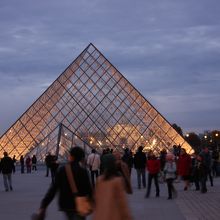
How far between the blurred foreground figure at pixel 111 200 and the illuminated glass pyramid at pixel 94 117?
42777 millimetres

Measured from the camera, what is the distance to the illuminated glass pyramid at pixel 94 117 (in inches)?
2035

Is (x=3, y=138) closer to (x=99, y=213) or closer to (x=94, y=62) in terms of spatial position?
(x=94, y=62)

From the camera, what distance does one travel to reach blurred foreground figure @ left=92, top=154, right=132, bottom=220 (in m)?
6.71

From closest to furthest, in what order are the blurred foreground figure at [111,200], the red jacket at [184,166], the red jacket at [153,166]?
the blurred foreground figure at [111,200] → the red jacket at [153,166] → the red jacket at [184,166]

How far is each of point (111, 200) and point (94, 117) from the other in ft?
152

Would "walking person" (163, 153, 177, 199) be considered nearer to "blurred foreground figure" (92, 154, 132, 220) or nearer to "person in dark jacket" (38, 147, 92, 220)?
"person in dark jacket" (38, 147, 92, 220)

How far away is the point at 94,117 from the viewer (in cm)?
5306

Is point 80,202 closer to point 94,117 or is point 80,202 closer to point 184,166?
point 184,166

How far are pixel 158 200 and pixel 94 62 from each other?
40470 millimetres

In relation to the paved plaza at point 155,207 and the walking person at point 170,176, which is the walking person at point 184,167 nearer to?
the paved plaza at point 155,207

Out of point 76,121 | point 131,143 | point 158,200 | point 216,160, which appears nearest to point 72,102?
point 76,121

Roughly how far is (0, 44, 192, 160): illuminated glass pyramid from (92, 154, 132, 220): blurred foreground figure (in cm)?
4278

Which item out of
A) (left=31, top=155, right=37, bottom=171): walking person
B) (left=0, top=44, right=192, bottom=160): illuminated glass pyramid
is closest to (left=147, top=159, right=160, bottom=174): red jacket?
(left=31, top=155, right=37, bottom=171): walking person

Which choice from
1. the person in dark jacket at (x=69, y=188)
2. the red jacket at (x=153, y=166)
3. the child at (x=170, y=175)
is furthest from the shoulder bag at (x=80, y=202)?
the red jacket at (x=153, y=166)
